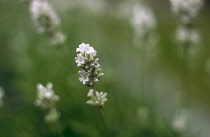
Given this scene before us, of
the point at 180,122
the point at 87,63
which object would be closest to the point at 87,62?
the point at 87,63

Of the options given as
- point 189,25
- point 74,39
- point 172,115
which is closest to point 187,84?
point 172,115

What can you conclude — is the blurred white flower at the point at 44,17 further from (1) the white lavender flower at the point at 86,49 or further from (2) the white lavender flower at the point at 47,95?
(1) the white lavender flower at the point at 86,49

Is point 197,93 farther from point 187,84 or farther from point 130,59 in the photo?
point 130,59

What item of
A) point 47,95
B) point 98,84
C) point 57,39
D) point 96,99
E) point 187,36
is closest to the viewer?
point 96,99

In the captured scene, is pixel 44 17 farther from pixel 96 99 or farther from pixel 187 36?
pixel 187 36

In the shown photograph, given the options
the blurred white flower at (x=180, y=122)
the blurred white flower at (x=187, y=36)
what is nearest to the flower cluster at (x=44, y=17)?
the blurred white flower at (x=187, y=36)
